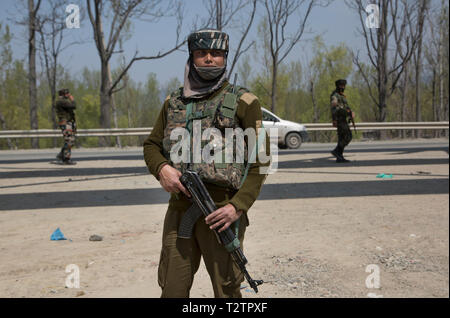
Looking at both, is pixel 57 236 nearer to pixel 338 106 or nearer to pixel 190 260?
pixel 190 260

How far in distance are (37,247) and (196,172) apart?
3273 millimetres

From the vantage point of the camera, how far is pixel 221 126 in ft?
6.37

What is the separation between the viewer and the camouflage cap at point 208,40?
6.29 ft

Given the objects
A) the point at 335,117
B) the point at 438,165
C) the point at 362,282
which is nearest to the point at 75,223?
the point at 362,282

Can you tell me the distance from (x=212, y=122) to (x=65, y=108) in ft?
31.0

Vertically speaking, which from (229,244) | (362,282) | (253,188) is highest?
(253,188)

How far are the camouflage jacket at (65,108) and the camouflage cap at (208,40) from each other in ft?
29.8

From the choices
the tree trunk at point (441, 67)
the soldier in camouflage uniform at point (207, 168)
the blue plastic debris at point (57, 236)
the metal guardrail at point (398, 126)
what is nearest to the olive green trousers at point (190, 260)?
the soldier in camouflage uniform at point (207, 168)

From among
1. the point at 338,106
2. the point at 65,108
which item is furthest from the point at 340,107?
the point at 65,108

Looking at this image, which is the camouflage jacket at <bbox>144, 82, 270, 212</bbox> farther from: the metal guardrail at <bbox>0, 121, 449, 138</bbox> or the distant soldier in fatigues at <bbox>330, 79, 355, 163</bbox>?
the metal guardrail at <bbox>0, 121, 449, 138</bbox>

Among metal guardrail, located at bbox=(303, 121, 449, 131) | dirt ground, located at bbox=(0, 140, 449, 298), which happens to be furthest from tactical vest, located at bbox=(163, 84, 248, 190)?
metal guardrail, located at bbox=(303, 121, 449, 131)

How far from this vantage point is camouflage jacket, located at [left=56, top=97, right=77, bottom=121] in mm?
10367

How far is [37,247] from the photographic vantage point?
4.53 m
